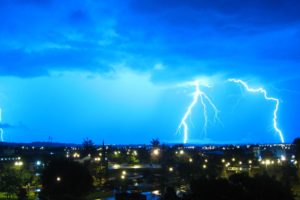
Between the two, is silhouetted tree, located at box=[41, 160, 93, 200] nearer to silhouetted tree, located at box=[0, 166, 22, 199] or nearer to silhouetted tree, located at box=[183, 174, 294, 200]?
silhouetted tree, located at box=[0, 166, 22, 199]

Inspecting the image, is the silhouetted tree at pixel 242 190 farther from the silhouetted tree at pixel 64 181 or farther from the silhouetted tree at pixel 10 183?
the silhouetted tree at pixel 10 183

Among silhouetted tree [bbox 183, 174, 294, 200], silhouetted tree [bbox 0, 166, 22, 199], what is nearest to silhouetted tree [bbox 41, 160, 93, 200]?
silhouetted tree [bbox 0, 166, 22, 199]

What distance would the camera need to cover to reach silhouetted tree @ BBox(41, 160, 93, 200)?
3756cm

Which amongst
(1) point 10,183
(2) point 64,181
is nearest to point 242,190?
(2) point 64,181

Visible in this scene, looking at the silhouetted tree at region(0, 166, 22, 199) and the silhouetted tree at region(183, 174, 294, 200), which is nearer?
the silhouetted tree at region(183, 174, 294, 200)

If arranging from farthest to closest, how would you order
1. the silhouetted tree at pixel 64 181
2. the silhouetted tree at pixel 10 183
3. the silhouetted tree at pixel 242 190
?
1. the silhouetted tree at pixel 10 183
2. the silhouetted tree at pixel 64 181
3. the silhouetted tree at pixel 242 190

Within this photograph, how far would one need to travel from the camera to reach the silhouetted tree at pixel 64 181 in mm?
37562

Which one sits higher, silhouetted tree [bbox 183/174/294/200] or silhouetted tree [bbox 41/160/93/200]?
silhouetted tree [bbox 41/160/93/200]

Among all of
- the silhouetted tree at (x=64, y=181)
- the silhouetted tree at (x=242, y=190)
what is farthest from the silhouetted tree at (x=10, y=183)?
the silhouetted tree at (x=242, y=190)

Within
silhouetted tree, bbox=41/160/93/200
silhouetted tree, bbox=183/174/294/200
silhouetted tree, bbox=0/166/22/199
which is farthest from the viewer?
silhouetted tree, bbox=0/166/22/199

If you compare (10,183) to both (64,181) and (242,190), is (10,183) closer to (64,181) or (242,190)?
(64,181)

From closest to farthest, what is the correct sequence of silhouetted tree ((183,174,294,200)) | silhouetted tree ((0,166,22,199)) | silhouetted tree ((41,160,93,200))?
silhouetted tree ((183,174,294,200)), silhouetted tree ((41,160,93,200)), silhouetted tree ((0,166,22,199))

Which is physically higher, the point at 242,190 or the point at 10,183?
the point at 10,183

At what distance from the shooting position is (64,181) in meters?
37.6
